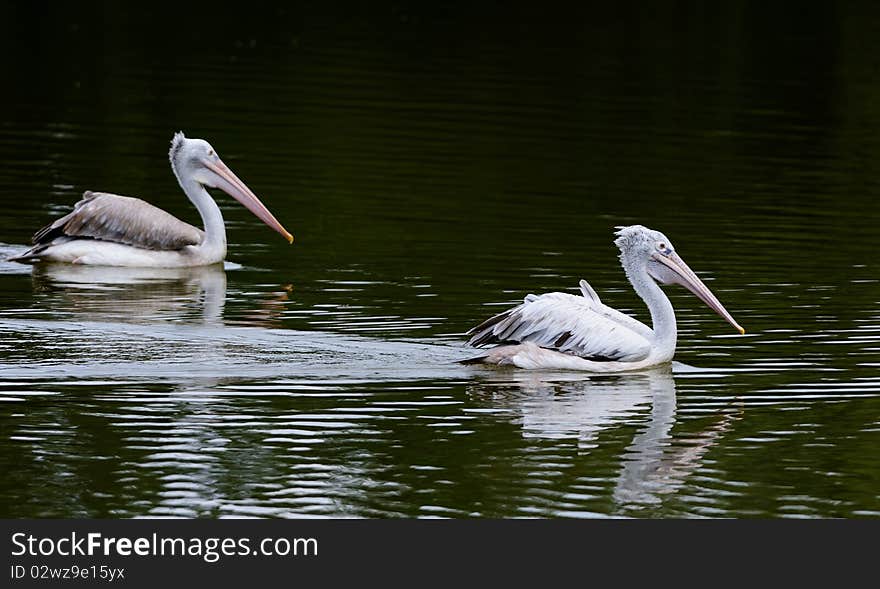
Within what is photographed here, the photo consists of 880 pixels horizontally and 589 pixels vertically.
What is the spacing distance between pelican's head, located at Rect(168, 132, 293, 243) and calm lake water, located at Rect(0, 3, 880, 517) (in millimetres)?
390

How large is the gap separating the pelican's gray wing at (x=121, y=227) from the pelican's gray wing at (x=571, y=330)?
356 centimetres

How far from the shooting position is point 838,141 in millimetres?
19500

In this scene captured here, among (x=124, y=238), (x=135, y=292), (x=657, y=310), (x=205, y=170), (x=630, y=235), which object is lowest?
(x=135, y=292)

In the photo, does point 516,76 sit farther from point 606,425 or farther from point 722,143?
point 606,425

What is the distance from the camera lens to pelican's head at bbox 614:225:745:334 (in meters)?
9.51

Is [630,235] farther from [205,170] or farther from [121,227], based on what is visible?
[205,170]

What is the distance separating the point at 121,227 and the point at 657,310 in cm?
421

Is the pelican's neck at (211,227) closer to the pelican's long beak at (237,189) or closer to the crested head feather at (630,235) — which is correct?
the pelican's long beak at (237,189)

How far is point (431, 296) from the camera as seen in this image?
10961 mm

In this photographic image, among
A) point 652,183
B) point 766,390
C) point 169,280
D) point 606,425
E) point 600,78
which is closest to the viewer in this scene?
point 606,425

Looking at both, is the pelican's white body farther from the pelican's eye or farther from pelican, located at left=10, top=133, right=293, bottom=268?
the pelican's eye

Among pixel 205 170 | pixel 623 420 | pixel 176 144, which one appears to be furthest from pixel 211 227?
pixel 623 420

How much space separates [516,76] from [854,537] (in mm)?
18433

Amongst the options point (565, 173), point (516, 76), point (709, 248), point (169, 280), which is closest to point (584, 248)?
point (709, 248)
